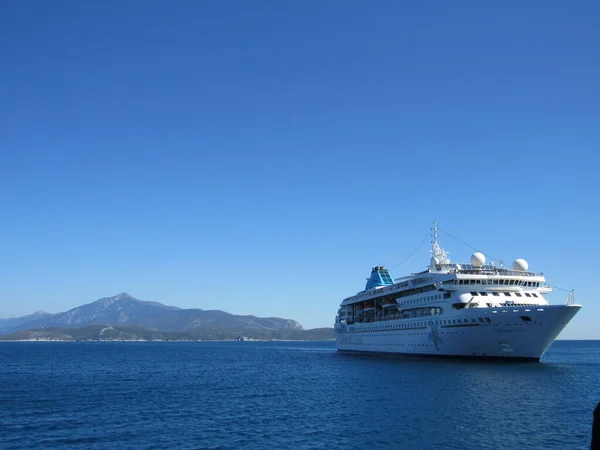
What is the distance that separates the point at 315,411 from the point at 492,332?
36225 mm

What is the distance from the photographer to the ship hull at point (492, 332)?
63.2 m

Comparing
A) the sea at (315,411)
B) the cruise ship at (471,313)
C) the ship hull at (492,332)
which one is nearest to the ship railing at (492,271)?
the cruise ship at (471,313)

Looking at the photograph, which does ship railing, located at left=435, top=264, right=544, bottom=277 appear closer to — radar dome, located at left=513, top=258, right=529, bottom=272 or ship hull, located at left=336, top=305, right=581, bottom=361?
radar dome, located at left=513, top=258, right=529, bottom=272

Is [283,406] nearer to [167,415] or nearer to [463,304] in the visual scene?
[167,415]

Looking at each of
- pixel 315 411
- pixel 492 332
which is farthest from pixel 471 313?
pixel 315 411

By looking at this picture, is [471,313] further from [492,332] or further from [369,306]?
[369,306]

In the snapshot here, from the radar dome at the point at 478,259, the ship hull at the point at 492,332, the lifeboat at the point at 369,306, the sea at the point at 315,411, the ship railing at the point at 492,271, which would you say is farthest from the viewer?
the lifeboat at the point at 369,306

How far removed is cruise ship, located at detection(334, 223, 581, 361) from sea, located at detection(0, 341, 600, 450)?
5394 mm

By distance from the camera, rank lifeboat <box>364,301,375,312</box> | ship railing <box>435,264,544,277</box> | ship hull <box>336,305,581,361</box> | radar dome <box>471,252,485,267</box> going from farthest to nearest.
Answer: lifeboat <box>364,301,375,312</box>
radar dome <box>471,252,485,267</box>
ship railing <box>435,264,544,277</box>
ship hull <box>336,305,581,361</box>

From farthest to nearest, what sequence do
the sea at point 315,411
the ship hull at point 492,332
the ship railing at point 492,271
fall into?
the ship railing at point 492,271 < the ship hull at point 492,332 < the sea at point 315,411

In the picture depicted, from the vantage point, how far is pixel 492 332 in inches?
2601

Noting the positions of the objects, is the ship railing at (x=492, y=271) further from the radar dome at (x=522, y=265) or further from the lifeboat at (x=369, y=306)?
the lifeboat at (x=369, y=306)

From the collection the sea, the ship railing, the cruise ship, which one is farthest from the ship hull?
the ship railing

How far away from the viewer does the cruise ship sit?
64.3m
